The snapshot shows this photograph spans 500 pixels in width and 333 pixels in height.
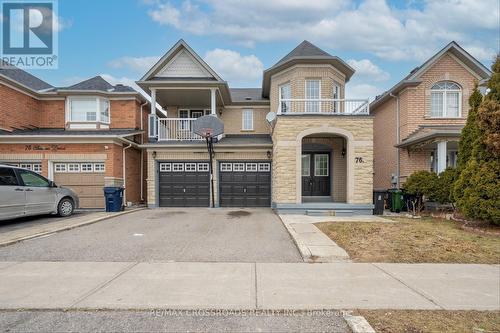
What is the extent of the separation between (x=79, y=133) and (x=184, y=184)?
19.6 feet

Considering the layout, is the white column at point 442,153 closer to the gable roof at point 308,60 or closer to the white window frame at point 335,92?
the white window frame at point 335,92

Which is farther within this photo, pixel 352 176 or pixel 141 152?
pixel 141 152

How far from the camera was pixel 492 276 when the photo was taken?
16.8ft

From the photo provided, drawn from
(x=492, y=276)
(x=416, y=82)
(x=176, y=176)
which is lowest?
(x=492, y=276)

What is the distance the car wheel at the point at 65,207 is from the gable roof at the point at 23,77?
9.17 m

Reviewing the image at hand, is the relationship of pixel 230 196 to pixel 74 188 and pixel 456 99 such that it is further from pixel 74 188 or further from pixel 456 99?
pixel 456 99

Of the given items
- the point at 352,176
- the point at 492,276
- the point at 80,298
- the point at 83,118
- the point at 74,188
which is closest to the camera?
the point at 80,298

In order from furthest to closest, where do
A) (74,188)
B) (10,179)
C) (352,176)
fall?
(74,188)
(352,176)
(10,179)

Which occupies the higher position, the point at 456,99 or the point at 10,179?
the point at 456,99

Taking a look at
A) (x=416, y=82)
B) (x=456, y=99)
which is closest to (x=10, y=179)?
(x=416, y=82)

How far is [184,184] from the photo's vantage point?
1553 centimetres

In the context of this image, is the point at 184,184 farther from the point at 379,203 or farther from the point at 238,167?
the point at 379,203

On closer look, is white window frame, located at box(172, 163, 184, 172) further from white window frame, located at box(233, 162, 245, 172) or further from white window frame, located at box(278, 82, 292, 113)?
white window frame, located at box(278, 82, 292, 113)

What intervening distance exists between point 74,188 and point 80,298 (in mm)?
12399
